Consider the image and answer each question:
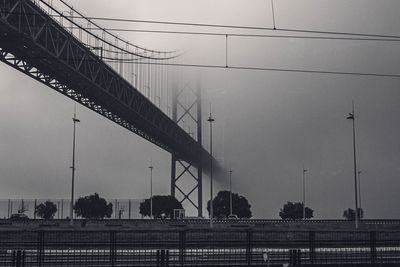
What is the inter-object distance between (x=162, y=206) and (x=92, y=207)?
9.22 metres

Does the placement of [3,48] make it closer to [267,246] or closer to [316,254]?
[267,246]

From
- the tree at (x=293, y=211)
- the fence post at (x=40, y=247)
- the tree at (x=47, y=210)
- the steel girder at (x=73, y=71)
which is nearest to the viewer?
the fence post at (x=40, y=247)

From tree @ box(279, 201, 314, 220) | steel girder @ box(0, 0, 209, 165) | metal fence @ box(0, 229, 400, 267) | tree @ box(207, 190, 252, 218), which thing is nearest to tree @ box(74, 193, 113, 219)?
tree @ box(207, 190, 252, 218)

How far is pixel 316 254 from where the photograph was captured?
637 inches

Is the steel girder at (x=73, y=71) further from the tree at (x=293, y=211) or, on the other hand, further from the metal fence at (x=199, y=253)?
the tree at (x=293, y=211)

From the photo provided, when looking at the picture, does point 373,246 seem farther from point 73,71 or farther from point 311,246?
point 73,71

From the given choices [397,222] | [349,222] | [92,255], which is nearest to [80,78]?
[349,222]

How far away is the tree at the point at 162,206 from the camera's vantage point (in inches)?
3263

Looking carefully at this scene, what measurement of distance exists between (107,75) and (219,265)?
39.0 metres

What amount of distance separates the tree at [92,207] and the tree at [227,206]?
14664 millimetres

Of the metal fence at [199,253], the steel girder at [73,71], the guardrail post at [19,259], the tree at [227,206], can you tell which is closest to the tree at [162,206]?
the tree at [227,206]

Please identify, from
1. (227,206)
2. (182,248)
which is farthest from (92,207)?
(182,248)

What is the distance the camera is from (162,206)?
8462cm

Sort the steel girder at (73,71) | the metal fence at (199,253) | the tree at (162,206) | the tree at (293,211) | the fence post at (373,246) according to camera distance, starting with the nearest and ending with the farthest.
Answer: the metal fence at (199,253)
the fence post at (373,246)
the steel girder at (73,71)
the tree at (162,206)
the tree at (293,211)
